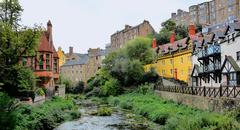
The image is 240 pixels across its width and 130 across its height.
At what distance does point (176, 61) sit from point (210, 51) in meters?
16.2

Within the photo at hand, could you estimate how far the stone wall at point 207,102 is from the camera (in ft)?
84.0

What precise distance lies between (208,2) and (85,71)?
4739 cm

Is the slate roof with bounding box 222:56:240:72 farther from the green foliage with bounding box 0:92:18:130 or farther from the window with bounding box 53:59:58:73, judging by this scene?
the green foliage with bounding box 0:92:18:130

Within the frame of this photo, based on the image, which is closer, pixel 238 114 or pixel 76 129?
pixel 238 114

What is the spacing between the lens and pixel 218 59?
4459 centimetres

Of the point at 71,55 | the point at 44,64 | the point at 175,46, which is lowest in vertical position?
the point at 44,64

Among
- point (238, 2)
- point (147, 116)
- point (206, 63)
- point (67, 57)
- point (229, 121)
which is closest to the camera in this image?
point (229, 121)

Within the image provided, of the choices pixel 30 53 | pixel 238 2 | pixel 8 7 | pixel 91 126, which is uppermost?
pixel 238 2

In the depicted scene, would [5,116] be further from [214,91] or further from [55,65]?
[55,65]

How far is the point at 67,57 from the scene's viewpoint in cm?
12475

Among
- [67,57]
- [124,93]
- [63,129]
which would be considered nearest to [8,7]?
[63,129]

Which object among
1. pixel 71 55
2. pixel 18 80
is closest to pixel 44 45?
pixel 18 80

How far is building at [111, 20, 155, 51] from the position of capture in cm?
9300

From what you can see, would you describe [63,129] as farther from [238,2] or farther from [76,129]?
[238,2]
